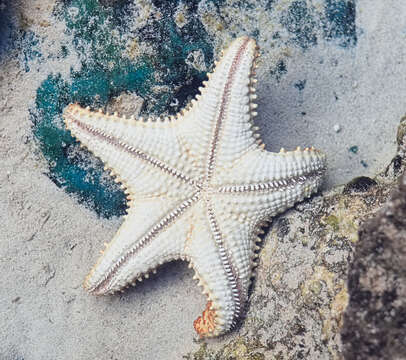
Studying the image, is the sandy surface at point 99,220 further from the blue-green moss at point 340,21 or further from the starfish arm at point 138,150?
the starfish arm at point 138,150

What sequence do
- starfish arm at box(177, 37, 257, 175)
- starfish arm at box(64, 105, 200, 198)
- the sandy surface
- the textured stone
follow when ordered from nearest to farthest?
the textured stone → starfish arm at box(177, 37, 257, 175) → starfish arm at box(64, 105, 200, 198) → the sandy surface

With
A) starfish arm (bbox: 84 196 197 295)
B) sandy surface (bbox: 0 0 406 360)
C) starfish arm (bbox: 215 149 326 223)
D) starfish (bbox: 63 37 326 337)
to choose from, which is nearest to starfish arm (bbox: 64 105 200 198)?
starfish (bbox: 63 37 326 337)

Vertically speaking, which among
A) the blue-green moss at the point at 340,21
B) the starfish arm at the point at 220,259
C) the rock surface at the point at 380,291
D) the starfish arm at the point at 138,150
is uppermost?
the blue-green moss at the point at 340,21

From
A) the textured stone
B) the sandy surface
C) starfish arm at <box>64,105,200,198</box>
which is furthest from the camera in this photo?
the sandy surface

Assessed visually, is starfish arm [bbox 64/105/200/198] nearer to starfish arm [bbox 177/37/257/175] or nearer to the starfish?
the starfish

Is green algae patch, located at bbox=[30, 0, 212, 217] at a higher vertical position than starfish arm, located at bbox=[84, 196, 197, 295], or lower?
higher

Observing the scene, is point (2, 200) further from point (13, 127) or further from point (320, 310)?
point (320, 310)

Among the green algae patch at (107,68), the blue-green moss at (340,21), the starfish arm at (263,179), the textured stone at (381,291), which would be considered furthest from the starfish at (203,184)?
the textured stone at (381,291)

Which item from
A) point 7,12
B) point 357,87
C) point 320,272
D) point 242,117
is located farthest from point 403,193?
point 7,12
